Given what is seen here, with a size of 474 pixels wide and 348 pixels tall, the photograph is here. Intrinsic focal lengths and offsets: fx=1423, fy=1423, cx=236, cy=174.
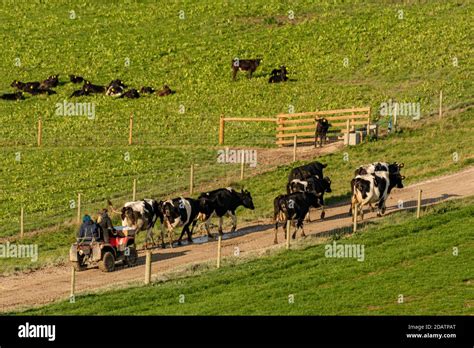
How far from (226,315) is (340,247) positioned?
30.4ft

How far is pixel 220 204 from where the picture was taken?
5291 centimetres

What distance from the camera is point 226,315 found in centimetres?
3988

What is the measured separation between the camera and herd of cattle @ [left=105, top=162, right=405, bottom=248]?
50469mm

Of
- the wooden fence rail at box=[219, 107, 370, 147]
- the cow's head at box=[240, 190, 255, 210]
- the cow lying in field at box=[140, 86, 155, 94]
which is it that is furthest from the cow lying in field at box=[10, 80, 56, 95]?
the cow's head at box=[240, 190, 255, 210]

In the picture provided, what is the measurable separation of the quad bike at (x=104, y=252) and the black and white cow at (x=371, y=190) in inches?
357

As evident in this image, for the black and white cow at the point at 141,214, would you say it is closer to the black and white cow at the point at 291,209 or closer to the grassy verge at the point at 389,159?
the grassy verge at the point at 389,159

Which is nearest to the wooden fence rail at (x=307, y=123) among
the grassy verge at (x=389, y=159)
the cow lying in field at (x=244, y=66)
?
the grassy verge at (x=389, y=159)

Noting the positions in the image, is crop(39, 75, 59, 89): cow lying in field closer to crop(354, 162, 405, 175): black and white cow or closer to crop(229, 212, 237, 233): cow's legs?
crop(354, 162, 405, 175): black and white cow

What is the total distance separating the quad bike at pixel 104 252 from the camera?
48.0 m

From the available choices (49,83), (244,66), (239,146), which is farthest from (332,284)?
(49,83)
